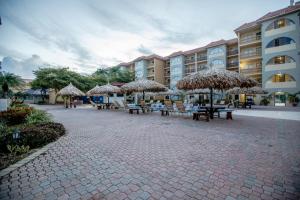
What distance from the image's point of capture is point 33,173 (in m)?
3.04

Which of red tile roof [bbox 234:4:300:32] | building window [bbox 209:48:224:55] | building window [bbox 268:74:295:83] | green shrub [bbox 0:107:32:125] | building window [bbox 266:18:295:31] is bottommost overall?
green shrub [bbox 0:107:32:125]

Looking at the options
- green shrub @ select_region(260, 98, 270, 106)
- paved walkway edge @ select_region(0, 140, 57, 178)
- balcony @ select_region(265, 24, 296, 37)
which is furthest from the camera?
green shrub @ select_region(260, 98, 270, 106)

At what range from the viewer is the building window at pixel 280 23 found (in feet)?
79.1

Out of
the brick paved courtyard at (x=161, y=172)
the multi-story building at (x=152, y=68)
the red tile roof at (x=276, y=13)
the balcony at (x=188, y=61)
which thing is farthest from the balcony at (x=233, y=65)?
the brick paved courtyard at (x=161, y=172)

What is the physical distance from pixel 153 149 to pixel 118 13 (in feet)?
46.6

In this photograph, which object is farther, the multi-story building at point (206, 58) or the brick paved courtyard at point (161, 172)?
the multi-story building at point (206, 58)

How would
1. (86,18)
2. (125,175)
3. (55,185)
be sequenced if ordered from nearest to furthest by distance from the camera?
(55,185) < (125,175) < (86,18)

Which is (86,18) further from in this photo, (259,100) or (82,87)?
(259,100)

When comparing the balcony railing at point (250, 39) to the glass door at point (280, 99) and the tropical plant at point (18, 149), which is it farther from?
the tropical plant at point (18, 149)

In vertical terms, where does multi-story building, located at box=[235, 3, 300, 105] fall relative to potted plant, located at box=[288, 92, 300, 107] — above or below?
above

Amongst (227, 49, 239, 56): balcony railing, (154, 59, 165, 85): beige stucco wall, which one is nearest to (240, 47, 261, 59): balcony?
(227, 49, 239, 56): balcony railing

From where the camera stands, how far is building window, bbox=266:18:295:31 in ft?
79.1

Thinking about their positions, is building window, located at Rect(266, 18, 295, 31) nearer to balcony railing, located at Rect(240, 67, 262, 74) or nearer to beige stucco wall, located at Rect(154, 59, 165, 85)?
balcony railing, located at Rect(240, 67, 262, 74)

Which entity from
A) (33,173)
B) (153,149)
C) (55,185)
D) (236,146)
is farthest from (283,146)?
→ (33,173)
